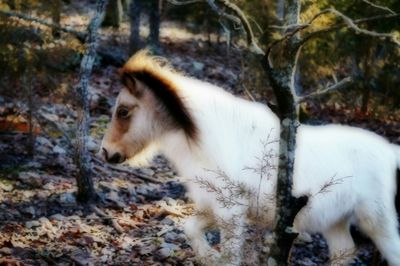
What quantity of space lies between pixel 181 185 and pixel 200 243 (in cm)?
350

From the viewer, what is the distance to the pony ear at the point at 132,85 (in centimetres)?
571

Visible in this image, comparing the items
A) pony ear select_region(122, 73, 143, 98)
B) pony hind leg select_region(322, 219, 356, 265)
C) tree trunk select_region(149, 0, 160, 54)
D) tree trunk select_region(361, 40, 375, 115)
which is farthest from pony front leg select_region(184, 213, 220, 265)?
tree trunk select_region(149, 0, 160, 54)

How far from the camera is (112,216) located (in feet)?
23.7

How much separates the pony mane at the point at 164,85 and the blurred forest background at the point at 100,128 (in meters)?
0.83

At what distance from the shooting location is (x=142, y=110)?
18.9 ft

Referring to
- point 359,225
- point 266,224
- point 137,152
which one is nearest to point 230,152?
point 266,224

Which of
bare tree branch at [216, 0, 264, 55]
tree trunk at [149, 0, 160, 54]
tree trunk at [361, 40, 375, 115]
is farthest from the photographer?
tree trunk at [149, 0, 160, 54]

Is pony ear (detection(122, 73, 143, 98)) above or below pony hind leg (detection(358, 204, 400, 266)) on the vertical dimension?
above

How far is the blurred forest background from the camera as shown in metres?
6.28

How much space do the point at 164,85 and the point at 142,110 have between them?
14.3 inches

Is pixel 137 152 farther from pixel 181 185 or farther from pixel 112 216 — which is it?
pixel 181 185

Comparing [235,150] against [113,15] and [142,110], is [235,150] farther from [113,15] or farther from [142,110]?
[113,15]

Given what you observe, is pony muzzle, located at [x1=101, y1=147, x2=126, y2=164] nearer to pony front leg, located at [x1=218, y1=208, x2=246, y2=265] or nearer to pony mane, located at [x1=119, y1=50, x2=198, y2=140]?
pony mane, located at [x1=119, y1=50, x2=198, y2=140]

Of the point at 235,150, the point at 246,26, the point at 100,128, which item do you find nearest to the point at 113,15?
the point at 100,128
